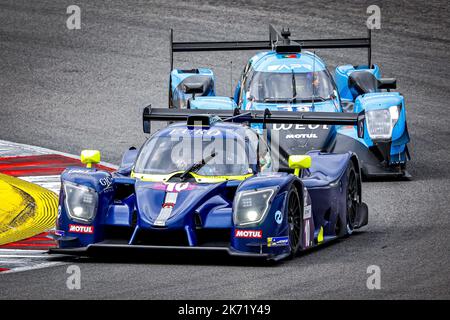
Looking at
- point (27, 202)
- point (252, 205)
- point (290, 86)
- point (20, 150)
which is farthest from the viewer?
point (20, 150)

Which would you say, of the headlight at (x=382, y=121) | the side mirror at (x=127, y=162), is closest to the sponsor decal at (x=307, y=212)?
the side mirror at (x=127, y=162)

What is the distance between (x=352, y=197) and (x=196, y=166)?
8.08 feet

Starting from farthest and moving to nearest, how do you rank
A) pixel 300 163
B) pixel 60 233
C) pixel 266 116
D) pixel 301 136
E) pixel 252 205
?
1. pixel 301 136
2. pixel 266 116
3. pixel 300 163
4. pixel 60 233
5. pixel 252 205

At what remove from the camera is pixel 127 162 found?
1602 centimetres

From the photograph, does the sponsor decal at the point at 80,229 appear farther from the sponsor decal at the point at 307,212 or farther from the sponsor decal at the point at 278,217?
the sponsor decal at the point at 307,212

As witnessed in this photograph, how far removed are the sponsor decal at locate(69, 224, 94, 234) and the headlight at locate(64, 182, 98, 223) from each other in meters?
0.07

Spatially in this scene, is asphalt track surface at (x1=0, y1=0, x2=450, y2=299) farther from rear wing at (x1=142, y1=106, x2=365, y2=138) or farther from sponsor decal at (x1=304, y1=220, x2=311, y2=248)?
rear wing at (x1=142, y1=106, x2=365, y2=138)

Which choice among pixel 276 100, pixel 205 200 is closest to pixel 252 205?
pixel 205 200

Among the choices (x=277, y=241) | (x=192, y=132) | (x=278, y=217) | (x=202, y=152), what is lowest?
(x=277, y=241)

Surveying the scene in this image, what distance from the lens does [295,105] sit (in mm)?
20375

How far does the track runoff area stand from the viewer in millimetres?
14359

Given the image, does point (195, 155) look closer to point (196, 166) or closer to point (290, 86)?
point (196, 166)

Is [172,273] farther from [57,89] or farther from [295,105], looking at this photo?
[57,89]

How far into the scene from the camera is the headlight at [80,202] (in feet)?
45.3
